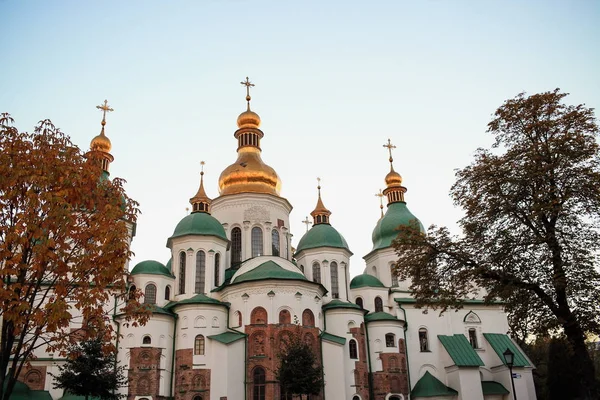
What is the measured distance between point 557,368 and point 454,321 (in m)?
7.48

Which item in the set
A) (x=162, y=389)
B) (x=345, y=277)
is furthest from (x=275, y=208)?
(x=162, y=389)

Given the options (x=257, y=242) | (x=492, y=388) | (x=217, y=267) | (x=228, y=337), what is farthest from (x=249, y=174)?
(x=492, y=388)

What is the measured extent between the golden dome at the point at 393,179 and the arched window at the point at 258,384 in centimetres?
2182

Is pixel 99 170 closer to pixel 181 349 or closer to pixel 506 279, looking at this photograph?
pixel 506 279

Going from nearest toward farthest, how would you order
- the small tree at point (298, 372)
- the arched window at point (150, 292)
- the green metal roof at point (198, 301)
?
the small tree at point (298, 372)
the green metal roof at point (198, 301)
the arched window at point (150, 292)

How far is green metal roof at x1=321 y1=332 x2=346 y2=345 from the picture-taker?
107ft

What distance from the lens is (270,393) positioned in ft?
96.8

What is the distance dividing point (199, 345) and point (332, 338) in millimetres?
8019

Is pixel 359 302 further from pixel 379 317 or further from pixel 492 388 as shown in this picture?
pixel 492 388

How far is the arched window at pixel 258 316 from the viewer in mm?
31562

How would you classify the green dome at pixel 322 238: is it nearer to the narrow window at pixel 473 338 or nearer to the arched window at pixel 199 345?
the narrow window at pixel 473 338

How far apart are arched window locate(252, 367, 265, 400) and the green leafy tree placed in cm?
1359

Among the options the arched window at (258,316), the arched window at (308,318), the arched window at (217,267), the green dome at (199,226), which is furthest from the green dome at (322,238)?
the arched window at (258,316)

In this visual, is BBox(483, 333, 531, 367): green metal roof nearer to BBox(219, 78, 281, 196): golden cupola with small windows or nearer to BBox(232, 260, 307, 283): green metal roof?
BBox(232, 260, 307, 283): green metal roof
